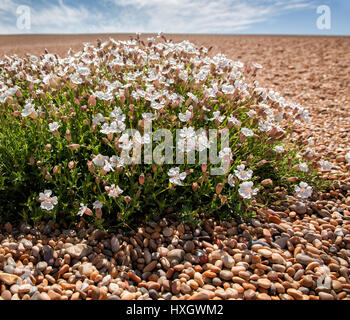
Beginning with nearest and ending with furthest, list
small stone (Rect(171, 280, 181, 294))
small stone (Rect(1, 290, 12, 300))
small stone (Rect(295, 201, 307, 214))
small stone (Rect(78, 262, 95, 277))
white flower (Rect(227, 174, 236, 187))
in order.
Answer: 1. small stone (Rect(1, 290, 12, 300))
2. small stone (Rect(171, 280, 181, 294))
3. small stone (Rect(78, 262, 95, 277))
4. white flower (Rect(227, 174, 236, 187))
5. small stone (Rect(295, 201, 307, 214))

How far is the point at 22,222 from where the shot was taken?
7.81 feet

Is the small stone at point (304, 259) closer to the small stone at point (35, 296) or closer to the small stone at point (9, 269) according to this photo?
the small stone at point (35, 296)

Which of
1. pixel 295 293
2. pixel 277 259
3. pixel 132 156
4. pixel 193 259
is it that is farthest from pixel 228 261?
pixel 132 156

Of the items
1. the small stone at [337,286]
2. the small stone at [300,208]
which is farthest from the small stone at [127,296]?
the small stone at [300,208]

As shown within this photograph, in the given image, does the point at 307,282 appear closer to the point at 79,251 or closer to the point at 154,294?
the point at 154,294

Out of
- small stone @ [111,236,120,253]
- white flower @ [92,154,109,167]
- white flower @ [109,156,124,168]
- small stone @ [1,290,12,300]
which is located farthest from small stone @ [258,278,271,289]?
small stone @ [1,290,12,300]

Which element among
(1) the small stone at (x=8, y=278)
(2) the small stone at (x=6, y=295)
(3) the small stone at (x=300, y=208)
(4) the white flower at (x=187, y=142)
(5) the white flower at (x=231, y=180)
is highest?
(4) the white flower at (x=187, y=142)

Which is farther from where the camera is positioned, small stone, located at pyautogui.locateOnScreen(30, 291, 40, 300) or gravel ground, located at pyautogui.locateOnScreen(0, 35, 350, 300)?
gravel ground, located at pyautogui.locateOnScreen(0, 35, 350, 300)

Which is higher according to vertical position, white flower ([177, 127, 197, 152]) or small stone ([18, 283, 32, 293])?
white flower ([177, 127, 197, 152])

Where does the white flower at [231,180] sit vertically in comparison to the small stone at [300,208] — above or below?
above

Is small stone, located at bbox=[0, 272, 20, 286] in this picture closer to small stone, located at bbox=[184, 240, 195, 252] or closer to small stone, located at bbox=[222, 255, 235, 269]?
small stone, located at bbox=[184, 240, 195, 252]

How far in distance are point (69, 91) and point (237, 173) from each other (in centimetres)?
203
